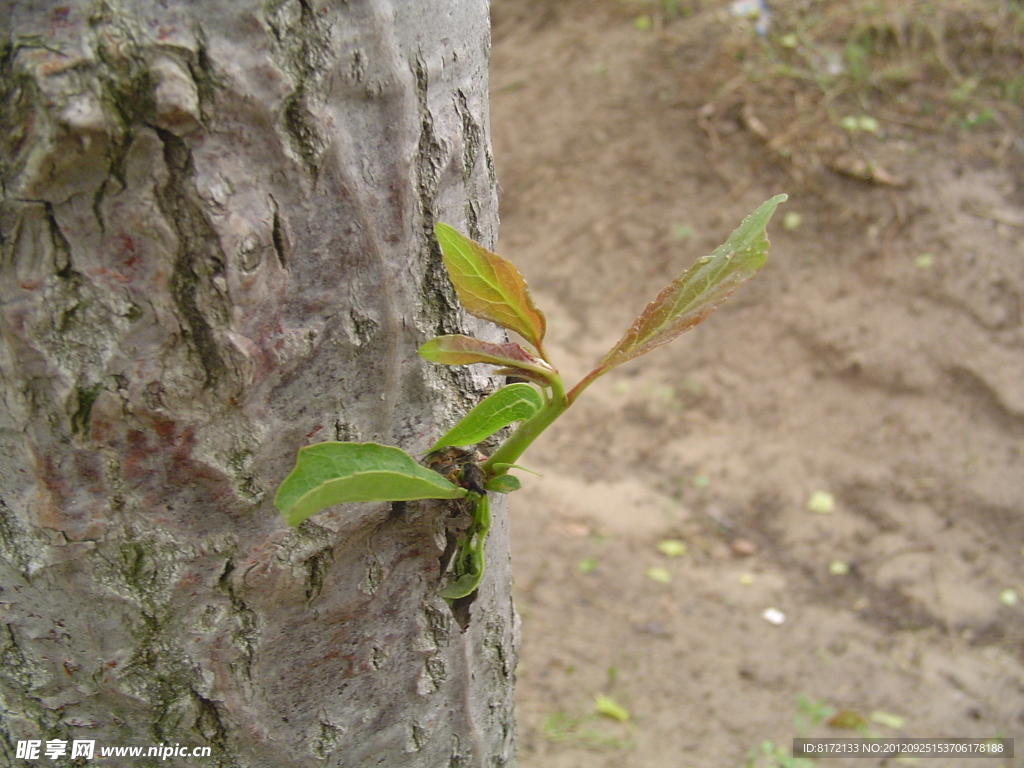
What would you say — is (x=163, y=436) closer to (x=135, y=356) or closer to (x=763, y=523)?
(x=135, y=356)

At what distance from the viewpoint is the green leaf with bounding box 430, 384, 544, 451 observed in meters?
0.69

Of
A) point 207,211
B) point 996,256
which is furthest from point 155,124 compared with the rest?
point 996,256

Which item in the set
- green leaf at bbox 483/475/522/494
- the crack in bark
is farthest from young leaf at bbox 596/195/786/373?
the crack in bark

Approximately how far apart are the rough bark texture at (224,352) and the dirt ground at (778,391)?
5.39 ft

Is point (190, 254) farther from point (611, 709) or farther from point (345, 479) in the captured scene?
point (611, 709)

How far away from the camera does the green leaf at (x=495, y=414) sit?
69cm

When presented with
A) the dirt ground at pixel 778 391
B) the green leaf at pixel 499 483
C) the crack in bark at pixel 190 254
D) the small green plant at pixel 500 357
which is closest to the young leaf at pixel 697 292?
the small green plant at pixel 500 357

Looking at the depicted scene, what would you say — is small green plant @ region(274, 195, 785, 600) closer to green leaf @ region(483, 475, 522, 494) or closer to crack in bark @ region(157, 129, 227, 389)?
green leaf @ region(483, 475, 522, 494)

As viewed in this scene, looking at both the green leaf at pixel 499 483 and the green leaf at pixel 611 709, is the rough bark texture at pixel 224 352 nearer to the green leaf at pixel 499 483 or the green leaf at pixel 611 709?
the green leaf at pixel 499 483

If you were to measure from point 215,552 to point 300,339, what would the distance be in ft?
0.65

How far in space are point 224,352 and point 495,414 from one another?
0.72ft

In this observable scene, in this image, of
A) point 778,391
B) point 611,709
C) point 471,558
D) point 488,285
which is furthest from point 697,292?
point 778,391

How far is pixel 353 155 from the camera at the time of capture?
637mm

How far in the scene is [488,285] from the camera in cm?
68
